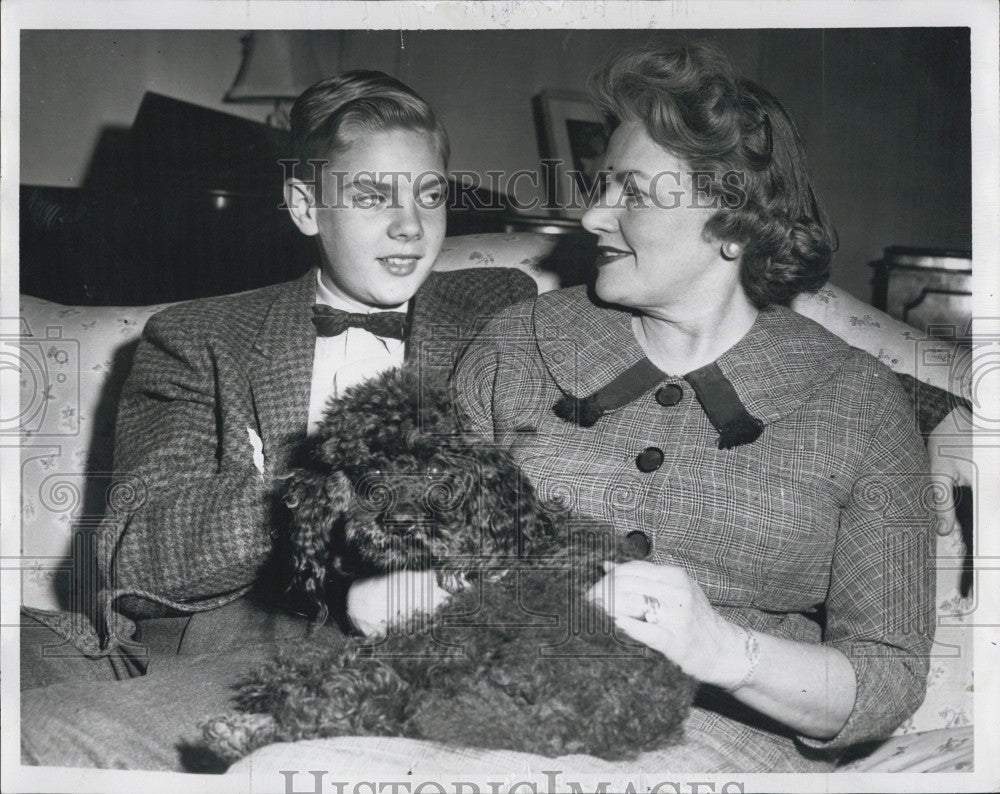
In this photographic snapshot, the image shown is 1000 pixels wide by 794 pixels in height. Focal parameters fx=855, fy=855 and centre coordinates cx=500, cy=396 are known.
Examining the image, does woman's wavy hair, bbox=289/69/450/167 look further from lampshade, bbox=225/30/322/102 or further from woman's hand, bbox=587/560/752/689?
woman's hand, bbox=587/560/752/689

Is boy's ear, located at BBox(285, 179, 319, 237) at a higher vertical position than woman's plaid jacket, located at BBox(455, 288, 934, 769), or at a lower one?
higher

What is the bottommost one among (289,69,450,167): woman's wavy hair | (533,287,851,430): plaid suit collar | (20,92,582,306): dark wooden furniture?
(533,287,851,430): plaid suit collar

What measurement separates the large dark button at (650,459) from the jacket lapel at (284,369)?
1.93 feet

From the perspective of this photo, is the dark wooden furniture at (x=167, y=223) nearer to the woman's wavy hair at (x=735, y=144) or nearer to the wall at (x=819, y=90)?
the wall at (x=819, y=90)

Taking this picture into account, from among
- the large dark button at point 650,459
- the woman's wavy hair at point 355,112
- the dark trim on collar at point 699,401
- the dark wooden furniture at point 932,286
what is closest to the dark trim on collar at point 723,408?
the dark trim on collar at point 699,401

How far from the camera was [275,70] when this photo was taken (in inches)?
67.6

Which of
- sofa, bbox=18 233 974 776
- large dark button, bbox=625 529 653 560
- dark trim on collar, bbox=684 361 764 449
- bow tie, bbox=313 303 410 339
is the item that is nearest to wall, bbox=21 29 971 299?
sofa, bbox=18 233 974 776

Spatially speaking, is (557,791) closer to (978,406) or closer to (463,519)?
(463,519)

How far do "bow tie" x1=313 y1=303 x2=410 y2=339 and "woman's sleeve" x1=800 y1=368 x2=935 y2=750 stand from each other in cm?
82

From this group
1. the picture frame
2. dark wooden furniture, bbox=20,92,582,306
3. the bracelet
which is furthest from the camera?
dark wooden furniture, bbox=20,92,582,306

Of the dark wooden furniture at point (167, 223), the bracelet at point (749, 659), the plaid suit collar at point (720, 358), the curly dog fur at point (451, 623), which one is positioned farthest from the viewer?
the dark wooden furniture at point (167, 223)

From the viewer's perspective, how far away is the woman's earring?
1498mm

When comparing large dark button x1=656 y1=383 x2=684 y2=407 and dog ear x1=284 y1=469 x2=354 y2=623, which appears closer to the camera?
dog ear x1=284 y1=469 x2=354 y2=623

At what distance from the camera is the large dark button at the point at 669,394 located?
1.44 m
